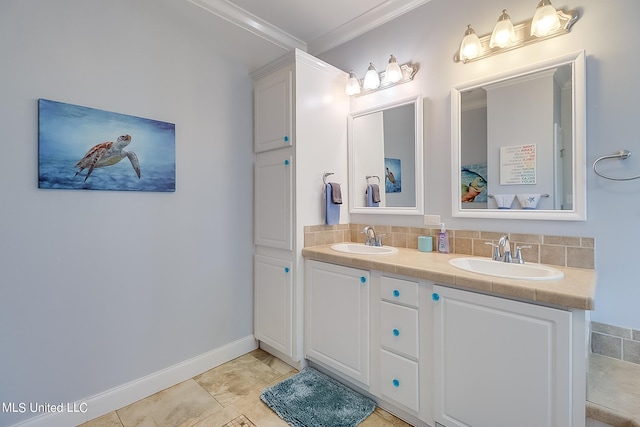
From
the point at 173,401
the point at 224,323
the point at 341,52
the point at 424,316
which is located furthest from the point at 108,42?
the point at 424,316

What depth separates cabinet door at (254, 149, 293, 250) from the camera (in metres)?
2.17

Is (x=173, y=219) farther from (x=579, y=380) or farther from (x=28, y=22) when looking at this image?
(x=579, y=380)

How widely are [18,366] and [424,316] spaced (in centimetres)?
208

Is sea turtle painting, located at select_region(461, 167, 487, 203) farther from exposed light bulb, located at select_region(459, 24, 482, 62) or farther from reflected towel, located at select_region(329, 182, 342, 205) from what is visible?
reflected towel, located at select_region(329, 182, 342, 205)

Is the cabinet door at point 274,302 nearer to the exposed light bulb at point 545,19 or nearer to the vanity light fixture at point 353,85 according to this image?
the vanity light fixture at point 353,85

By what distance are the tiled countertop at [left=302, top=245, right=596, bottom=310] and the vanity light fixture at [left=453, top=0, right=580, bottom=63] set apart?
126 centimetres

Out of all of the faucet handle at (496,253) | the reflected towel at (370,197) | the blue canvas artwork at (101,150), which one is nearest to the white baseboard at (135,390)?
the blue canvas artwork at (101,150)

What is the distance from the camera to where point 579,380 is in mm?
1097

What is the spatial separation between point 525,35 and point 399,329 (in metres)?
1.81

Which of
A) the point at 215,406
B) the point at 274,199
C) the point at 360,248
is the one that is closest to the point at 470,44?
the point at 360,248

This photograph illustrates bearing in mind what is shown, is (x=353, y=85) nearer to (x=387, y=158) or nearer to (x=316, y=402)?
(x=387, y=158)

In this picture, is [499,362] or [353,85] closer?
[499,362]

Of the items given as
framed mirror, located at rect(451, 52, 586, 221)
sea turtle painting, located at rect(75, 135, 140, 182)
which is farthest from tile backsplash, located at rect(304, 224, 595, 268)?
sea turtle painting, located at rect(75, 135, 140, 182)

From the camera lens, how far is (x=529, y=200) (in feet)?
5.48
